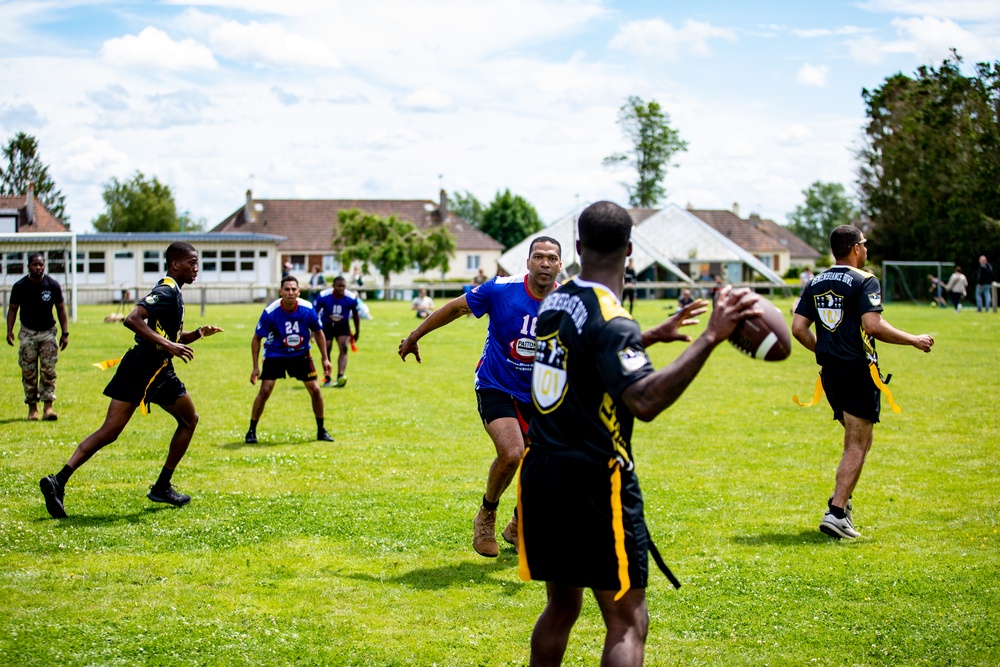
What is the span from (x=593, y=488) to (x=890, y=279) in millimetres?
54071

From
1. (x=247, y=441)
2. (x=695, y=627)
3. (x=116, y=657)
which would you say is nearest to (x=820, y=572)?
(x=695, y=627)

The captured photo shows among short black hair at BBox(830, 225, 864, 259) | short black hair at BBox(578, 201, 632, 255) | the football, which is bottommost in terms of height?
the football

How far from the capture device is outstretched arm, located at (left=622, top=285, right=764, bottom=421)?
12.4 feet

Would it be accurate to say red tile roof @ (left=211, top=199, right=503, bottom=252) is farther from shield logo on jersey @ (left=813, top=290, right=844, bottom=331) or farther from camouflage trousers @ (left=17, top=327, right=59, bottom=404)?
shield logo on jersey @ (left=813, top=290, right=844, bottom=331)

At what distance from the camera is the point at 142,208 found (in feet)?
287

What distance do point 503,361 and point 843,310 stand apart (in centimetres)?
292

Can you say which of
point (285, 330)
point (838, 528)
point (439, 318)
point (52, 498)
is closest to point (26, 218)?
point (285, 330)

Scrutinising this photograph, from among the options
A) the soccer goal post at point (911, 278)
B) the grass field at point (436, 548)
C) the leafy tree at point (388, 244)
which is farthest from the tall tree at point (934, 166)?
the grass field at point (436, 548)

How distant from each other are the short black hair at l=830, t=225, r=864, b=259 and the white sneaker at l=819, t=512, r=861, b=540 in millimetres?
2151

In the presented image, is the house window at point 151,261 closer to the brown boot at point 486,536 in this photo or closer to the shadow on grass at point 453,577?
the brown boot at point 486,536

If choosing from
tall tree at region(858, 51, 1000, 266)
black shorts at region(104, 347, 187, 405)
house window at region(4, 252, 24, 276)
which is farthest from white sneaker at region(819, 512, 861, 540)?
house window at region(4, 252, 24, 276)

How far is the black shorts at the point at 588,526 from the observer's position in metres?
4.11

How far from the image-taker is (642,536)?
419 centimetres

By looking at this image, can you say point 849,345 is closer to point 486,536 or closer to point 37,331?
point 486,536
